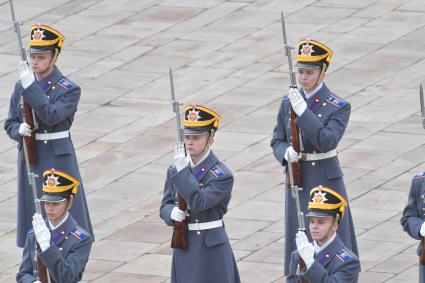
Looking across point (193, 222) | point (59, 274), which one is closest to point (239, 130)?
point (193, 222)

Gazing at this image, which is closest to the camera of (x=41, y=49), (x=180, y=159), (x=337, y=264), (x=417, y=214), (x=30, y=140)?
(x=337, y=264)

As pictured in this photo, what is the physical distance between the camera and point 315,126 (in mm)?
18672

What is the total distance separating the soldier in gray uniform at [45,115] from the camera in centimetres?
1994

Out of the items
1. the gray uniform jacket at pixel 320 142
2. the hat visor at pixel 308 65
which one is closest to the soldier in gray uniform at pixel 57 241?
the gray uniform jacket at pixel 320 142

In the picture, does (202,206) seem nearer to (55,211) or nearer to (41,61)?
(55,211)

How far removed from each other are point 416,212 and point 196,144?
216 cm

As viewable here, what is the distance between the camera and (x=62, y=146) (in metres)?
20.4

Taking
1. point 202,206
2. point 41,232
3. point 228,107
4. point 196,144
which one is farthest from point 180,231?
point 228,107

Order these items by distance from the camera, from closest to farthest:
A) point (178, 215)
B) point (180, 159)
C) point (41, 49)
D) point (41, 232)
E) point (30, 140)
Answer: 1. point (41, 232)
2. point (180, 159)
3. point (178, 215)
4. point (41, 49)
5. point (30, 140)

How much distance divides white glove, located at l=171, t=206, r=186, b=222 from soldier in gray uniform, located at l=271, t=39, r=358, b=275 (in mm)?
1491

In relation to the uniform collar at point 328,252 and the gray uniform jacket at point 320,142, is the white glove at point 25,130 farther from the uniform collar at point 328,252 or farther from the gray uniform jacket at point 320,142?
the uniform collar at point 328,252

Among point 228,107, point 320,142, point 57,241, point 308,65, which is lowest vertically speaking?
point 228,107

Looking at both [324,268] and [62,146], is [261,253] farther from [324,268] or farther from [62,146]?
[324,268]

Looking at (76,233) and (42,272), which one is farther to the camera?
(76,233)
